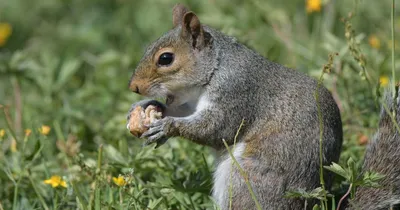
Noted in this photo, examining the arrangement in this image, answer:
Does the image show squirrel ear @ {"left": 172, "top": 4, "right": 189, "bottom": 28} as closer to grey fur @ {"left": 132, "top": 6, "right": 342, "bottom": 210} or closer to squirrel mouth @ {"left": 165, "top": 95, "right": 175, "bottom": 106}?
grey fur @ {"left": 132, "top": 6, "right": 342, "bottom": 210}

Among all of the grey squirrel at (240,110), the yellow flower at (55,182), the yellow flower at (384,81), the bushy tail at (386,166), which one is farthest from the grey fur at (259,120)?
the yellow flower at (384,81)

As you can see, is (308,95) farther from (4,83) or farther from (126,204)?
(4,83)

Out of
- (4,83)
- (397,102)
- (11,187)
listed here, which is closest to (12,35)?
(4,83)

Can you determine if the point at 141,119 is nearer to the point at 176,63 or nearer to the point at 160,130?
the point at 160,130

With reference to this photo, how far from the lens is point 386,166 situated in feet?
11.1

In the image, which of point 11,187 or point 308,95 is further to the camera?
point 11,187

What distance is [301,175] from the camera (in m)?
3.38

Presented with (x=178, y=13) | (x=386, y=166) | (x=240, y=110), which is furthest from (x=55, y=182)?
(x=386, y=166)

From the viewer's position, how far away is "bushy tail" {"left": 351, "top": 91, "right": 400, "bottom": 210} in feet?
11.0

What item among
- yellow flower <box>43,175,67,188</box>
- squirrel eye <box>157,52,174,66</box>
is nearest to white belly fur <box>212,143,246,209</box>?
squirrel eye <box>157,52,174,66</box>

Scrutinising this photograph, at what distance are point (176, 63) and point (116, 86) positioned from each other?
175 cm

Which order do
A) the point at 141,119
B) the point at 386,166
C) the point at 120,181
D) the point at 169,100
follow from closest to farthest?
the point at 386,166, the point at 120,181, the point at 141,119, the point at 169,100

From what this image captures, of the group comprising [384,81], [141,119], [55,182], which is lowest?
[55,182]

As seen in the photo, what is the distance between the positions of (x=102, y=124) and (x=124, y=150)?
3.49 feet
